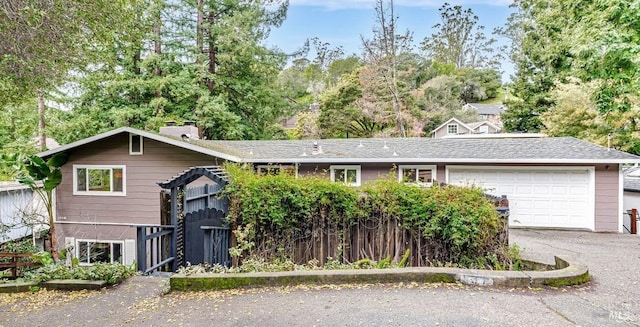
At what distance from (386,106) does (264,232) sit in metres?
21.0

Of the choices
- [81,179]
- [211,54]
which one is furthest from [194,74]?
[81,179]

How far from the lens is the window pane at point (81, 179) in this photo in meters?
11.4

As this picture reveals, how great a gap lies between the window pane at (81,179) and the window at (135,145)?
182 cm

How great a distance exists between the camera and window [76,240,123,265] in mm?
11047

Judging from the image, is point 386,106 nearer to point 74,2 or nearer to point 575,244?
point 575,244

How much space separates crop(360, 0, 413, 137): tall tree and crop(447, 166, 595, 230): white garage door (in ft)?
41.6

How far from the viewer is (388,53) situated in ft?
79.3

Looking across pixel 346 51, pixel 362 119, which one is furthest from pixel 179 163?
pixel 346 51

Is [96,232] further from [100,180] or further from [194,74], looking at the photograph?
[194,74]

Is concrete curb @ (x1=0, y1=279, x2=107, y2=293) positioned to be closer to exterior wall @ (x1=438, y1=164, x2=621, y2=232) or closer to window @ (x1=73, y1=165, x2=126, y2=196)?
window @ (x1=73, y1=165, x2=126, y2=196)

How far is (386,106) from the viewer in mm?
25250

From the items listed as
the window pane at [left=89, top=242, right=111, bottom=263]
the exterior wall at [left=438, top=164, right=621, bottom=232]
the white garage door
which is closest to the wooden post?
the window pane at [left=89, top=242, right=111, bottom=263]

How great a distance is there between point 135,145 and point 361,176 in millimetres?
7272

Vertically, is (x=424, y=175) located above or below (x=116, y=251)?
above
